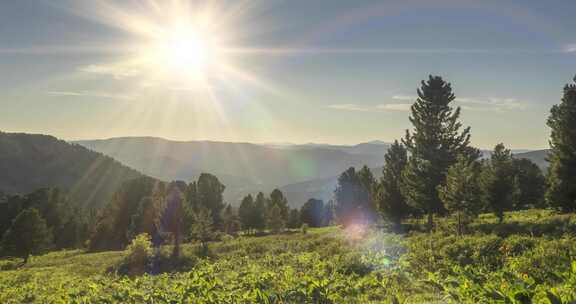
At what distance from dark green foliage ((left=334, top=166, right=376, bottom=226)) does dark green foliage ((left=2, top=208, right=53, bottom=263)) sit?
45.9 m

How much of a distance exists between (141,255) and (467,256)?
27.5 metres

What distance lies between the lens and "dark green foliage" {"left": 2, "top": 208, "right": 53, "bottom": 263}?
165 ft

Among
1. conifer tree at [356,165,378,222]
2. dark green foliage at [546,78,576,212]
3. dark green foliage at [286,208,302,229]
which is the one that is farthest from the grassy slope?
dark green foliage at [286,208,302,229]

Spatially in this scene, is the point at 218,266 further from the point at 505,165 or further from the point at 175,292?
the point at 505,165

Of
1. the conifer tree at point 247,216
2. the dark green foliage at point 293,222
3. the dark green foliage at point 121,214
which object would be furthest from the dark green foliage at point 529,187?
the dark green foliage at point 121,214

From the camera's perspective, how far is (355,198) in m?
64.6

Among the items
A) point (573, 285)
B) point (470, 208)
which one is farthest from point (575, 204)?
point (573, 285)

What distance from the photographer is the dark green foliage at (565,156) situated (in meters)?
34.0

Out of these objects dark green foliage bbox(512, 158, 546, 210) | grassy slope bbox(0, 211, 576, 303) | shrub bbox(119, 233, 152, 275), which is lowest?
shrub bbox(119, 233, 152, 275)

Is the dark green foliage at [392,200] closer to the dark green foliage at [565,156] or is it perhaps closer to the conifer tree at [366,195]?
the conifer tree at [366,195]

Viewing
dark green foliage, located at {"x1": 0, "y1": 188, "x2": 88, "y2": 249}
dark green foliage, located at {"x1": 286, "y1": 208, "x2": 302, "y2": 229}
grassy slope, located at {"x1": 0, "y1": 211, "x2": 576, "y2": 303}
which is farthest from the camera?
dark green foliage, located at {"x1": 286, "y1": 208, "x2": 302, "y2": 229}

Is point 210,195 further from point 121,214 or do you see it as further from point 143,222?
point 121,214

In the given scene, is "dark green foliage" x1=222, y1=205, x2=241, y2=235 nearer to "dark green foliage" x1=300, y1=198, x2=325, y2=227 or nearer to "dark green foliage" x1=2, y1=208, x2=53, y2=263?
"dark green foliage" x1=300, y1=198, x2=325, y2=227

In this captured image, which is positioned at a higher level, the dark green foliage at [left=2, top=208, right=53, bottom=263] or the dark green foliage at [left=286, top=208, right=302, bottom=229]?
the dark green foliage at [left=2, top=208, right=53, bottom=263]
